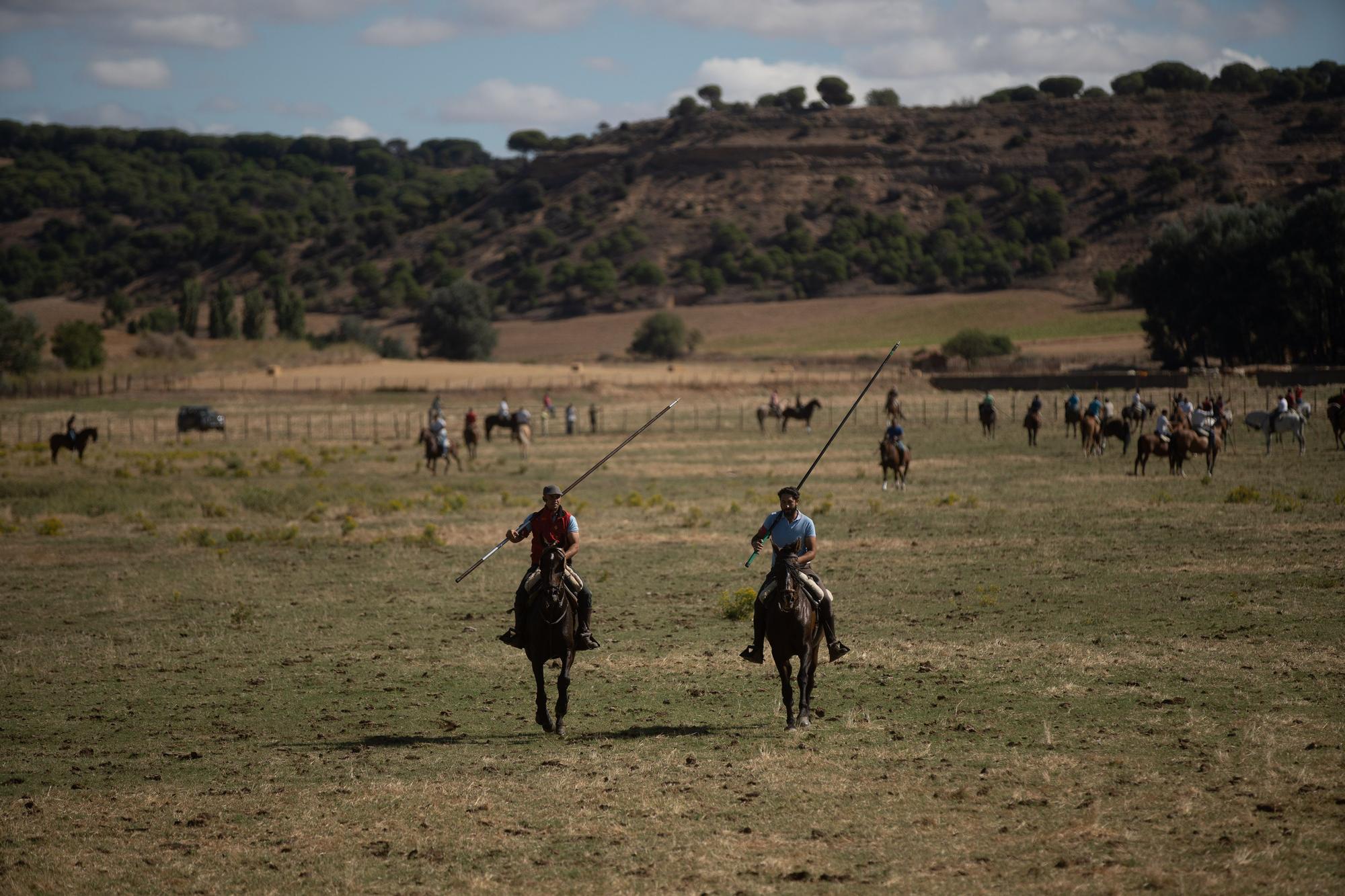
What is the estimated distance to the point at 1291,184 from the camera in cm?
15438

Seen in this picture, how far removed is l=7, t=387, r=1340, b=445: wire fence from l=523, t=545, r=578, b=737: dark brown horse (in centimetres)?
4654

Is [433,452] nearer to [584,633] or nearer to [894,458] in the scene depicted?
[894,458]

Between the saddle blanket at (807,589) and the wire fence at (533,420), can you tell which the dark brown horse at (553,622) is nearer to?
the saddle blanket at (807,589)

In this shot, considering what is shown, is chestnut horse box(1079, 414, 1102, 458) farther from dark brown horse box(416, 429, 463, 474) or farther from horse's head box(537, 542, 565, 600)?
horse's head box(537, 542, 565, 600)

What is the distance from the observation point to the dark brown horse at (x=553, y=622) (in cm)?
1238

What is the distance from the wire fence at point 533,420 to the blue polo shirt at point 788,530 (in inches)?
1847

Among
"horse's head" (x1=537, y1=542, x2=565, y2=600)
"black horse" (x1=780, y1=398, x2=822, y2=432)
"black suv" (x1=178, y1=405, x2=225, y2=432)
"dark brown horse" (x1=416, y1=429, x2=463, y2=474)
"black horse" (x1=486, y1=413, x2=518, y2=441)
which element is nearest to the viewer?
"horse's head" (x1=537, y1=542, x2=565, y2=600)

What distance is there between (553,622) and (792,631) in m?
2.19

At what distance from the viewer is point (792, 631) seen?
40.4 feet

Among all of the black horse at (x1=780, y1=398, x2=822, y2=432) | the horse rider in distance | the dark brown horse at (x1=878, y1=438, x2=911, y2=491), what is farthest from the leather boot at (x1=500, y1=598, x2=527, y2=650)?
the black horse at (x1=780, y1=398, x2=822, y2=432)

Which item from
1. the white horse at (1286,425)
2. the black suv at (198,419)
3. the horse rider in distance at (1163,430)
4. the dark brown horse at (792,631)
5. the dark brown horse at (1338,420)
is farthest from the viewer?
the black suv at (198,419)

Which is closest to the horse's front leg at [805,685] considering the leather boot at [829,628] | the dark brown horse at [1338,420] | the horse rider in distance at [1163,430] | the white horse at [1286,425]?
the leather boot at [829,628]

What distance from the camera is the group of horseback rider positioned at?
12383 mm

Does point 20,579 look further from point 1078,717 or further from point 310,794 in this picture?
point 1078,717
